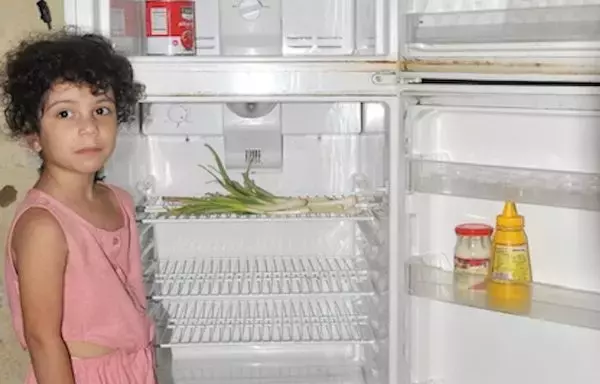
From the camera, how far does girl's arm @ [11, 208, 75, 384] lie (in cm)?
133

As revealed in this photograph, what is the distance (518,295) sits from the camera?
153 centimetres

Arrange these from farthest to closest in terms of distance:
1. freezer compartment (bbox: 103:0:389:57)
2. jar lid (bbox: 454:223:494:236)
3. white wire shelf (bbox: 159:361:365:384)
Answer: white wire shelf (bbox: 159:361:365:384)
freezer compartment (bbox: 103:0:389:57)
jar lid (bbox: 454:223:494:236)

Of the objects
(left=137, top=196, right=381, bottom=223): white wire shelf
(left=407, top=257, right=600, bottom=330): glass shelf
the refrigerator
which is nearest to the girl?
the refrigerator

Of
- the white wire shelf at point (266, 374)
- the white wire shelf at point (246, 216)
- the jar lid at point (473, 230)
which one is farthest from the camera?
the white wire shelf at point (266, 374)

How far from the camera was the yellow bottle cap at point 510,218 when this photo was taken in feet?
4.97

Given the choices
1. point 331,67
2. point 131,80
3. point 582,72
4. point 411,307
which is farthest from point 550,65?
point 131,80

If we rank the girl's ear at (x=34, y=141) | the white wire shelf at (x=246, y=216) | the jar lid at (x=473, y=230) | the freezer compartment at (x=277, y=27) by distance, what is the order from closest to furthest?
the girl's ear at (x=34, y=141) < the jar lid at (x=473, y=230) < the white wire shelf at (x=246, y=216) < the freezer compartment at (x=277, y=27)

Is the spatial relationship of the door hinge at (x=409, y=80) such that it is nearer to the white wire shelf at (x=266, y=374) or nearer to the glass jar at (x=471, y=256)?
the glass jar at (x=471, y=256)

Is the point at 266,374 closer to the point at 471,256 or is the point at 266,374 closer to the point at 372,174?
the point at 372,174

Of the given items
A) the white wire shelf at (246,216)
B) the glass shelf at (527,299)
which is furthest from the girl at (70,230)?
the glass shelf at (527,299)

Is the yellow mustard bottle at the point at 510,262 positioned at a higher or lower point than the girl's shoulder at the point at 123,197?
lower

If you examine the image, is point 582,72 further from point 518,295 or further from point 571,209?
point 518,295

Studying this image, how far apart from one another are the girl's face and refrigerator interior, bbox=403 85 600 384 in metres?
0.55

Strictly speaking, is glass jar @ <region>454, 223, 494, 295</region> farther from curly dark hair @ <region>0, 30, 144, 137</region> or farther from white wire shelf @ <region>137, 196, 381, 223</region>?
curly dark hair @ <region>0, 30, 144, 137</region>
